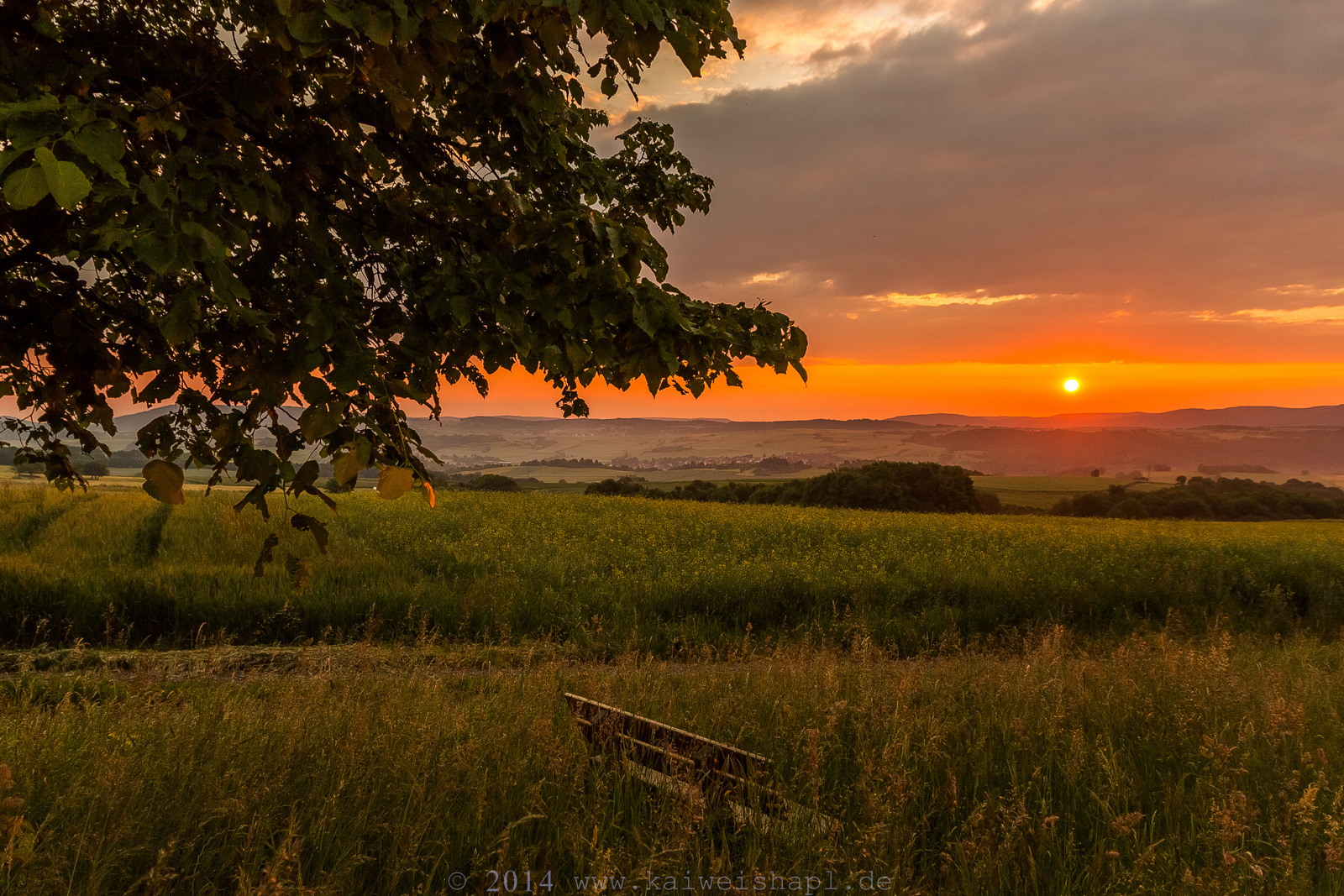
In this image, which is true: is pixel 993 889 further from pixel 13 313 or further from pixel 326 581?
pixel 326 581

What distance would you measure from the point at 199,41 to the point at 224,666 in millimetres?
7804

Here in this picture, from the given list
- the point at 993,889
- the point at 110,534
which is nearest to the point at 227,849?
the point at 993,889

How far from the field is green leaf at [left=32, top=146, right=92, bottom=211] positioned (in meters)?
2.06

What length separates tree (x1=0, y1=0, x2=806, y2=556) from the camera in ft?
7.09

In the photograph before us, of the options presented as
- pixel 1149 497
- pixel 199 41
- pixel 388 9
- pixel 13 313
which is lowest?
pixel 1149 497

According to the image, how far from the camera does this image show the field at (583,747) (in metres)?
2.98

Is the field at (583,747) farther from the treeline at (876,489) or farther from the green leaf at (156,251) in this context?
the treeline at (876,489)

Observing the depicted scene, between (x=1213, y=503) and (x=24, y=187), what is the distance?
7448 centimetres

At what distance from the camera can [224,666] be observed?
8391 mm

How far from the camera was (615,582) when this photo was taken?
12898mm

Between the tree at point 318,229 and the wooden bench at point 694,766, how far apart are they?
77.5 inches

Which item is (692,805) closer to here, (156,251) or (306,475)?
(306,475)

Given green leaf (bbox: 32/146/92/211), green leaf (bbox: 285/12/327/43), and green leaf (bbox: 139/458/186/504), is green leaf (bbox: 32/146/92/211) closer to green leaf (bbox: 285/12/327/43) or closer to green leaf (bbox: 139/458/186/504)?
green leaf (bbox: 285/12/327/43)

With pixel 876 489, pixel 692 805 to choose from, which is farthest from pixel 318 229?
pixel 876 489
